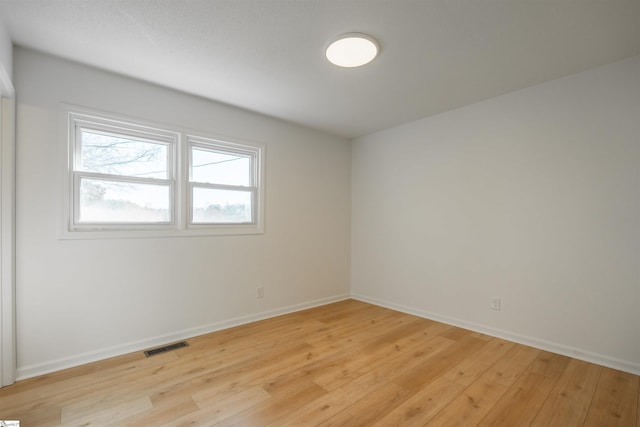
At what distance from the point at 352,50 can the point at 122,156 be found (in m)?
2.20

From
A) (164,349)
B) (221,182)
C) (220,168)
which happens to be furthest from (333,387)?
(220,168)

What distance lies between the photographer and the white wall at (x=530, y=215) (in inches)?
93.8

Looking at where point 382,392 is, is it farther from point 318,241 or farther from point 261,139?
point 261,139

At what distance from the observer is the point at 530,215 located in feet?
9.30

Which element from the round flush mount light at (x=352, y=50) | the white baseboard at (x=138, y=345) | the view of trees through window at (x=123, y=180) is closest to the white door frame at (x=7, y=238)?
the white baseboard at (x=138, y=345)

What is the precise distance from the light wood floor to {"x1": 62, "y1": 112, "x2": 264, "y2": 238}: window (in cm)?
116

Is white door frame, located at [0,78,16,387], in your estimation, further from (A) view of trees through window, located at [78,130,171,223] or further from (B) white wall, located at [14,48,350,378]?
(A) view of trees through window, located at [78,130,171,223]

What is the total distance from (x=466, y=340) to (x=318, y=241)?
82.6 inches

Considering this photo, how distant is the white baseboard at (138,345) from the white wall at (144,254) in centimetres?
1

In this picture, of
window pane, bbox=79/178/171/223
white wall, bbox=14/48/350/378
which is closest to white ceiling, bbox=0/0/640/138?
white wall, bbox=14/48/350/378

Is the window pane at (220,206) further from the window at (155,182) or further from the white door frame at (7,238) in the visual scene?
the white door frame at (7,238)

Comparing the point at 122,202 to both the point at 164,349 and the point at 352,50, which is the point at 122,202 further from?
the point at 352,50

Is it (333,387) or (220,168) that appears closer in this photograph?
(333,387)

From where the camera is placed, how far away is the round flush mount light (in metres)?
2.07
